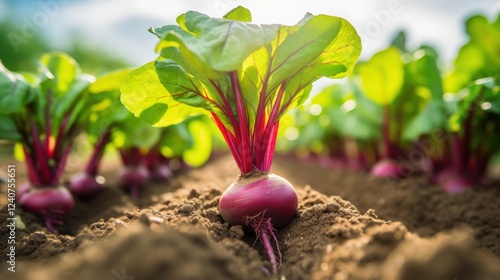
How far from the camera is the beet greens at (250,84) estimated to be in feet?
7.65

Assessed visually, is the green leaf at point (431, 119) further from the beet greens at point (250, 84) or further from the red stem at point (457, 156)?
the beet greens at point (250, 84)

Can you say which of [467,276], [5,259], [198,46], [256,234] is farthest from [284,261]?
[5,259]

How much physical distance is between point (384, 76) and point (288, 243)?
3.41 metres

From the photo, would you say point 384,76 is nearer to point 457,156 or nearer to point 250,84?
point 457,156

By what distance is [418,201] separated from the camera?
4.10 m

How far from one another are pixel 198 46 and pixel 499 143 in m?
4.07

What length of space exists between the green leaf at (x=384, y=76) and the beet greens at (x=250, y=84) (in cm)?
258

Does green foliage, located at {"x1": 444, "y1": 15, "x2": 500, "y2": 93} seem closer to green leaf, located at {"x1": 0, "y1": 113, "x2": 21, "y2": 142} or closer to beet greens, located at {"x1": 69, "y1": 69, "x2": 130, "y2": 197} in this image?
beet greens, located at {"x1": 69, "y1": 69, "x2": 130, "y2": 197}

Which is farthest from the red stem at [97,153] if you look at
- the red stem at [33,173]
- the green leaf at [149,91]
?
the green leaf at [149,91]

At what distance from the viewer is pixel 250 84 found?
2.61 m

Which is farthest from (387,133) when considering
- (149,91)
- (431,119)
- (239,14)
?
(149,91)

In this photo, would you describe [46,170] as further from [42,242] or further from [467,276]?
[467,276]

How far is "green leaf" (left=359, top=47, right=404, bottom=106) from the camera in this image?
501cm

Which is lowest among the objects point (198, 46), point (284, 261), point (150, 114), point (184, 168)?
point (184, 168)
